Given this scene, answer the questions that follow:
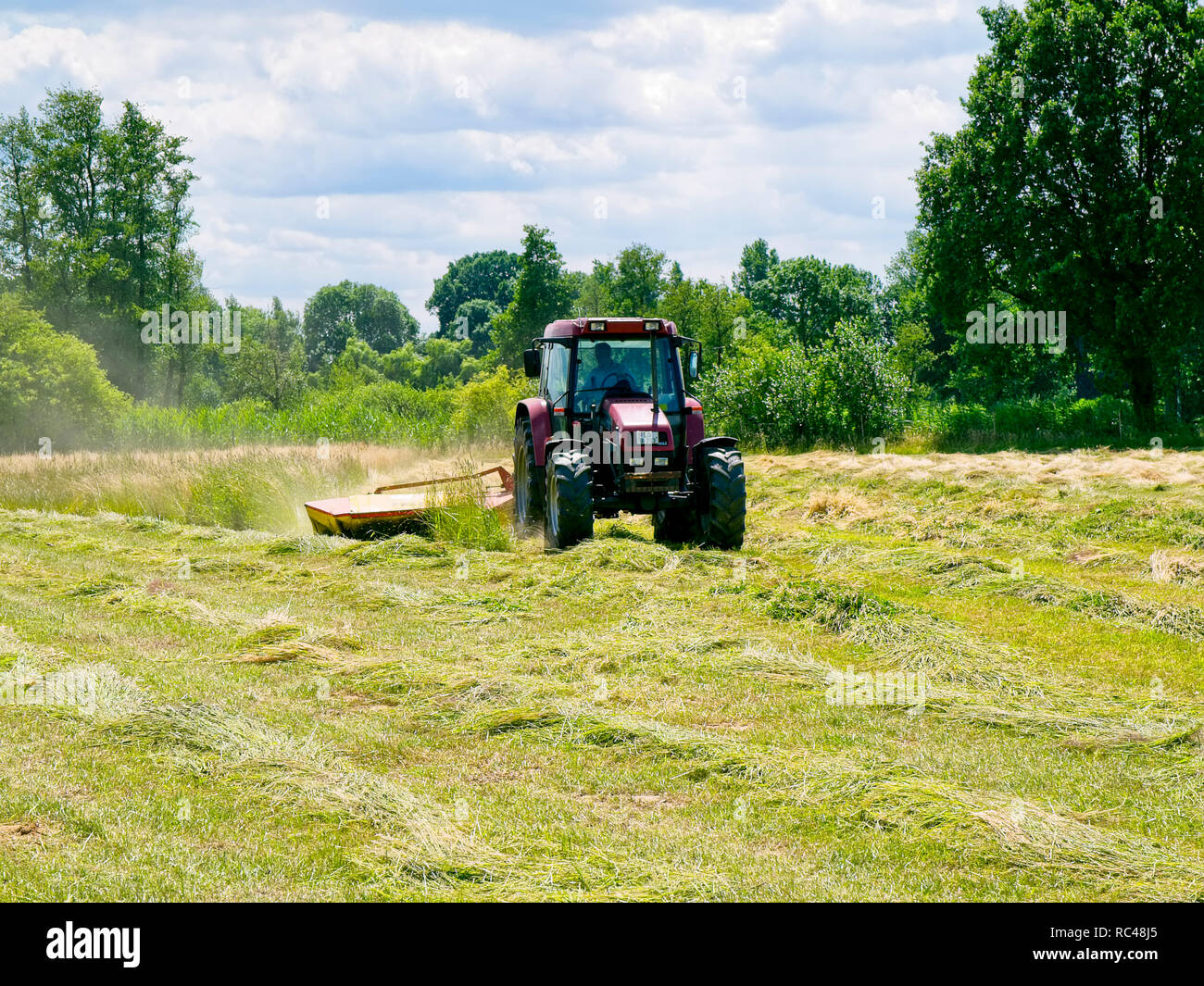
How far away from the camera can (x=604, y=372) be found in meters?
11.9

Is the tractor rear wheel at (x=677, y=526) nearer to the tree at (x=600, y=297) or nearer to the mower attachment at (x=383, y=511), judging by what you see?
the mower attachment at (x=383, y=511)

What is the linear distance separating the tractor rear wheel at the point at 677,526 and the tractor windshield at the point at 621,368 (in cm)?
143

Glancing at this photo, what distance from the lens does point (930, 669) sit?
656cm

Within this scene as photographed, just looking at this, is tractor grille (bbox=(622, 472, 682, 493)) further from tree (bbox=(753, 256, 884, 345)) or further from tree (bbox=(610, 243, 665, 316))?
tree (bbox=(753, 256, 884, 345))

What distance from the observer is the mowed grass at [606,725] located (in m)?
3.76

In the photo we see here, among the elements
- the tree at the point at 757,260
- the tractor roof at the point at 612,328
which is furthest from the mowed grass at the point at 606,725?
the tree at the point at 757,260

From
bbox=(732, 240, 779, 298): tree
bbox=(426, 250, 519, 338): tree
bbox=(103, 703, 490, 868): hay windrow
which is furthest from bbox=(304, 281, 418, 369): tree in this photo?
bbox=(103, 703, 490, 868): hay windrow

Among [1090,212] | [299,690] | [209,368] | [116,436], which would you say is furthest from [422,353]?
[299,690]

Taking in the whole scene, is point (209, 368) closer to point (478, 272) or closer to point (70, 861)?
point (478, 272)

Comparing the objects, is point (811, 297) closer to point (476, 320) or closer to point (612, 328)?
point (476, 320)

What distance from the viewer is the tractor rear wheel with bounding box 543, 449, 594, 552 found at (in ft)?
35.5

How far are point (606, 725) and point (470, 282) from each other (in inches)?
3461

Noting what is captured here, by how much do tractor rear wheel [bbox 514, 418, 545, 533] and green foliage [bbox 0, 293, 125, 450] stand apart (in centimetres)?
2389
